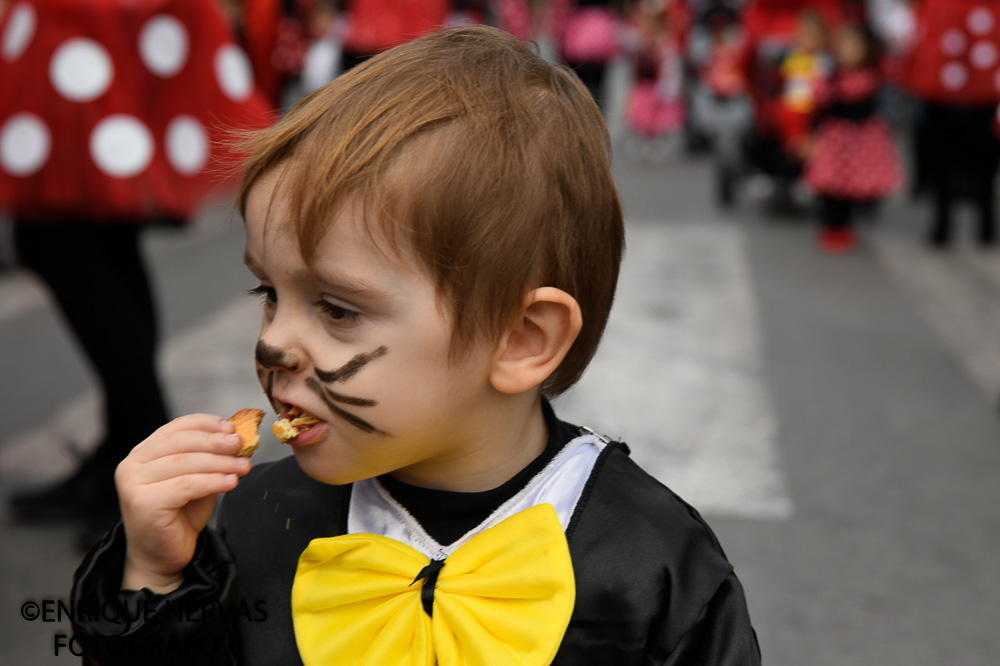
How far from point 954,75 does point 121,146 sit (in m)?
4.68

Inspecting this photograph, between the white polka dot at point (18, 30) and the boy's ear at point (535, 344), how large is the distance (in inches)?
73.1

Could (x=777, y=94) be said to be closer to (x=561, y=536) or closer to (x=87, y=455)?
(x=87, y=455)

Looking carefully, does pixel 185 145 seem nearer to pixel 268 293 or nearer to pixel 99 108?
pixel 99 108

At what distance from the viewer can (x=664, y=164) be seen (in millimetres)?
9180

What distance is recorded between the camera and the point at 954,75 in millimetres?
5555

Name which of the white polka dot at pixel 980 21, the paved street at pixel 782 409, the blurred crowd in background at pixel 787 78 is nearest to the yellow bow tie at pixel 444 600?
the paved street at pixel 782 409

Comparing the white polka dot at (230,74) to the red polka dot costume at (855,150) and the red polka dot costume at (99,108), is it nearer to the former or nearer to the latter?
the red polka dot costume at (99,108)

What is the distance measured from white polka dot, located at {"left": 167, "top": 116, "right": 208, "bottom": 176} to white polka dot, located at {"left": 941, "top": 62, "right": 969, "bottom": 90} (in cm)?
442

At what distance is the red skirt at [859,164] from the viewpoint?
20.0ft

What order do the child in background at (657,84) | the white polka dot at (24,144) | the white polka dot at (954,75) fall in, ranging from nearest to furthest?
1. the white polka dot at (24,144)
2. the white polka dot at (954,75)
3. the child in background at (657,84)

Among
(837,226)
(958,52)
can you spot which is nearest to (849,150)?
(837,226)

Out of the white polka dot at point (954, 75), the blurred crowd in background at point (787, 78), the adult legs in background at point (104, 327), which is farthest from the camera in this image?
the blurred crowd in background at point (787, 78)

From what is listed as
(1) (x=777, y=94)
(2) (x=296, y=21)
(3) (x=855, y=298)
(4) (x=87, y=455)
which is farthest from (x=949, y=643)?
(2) (x=296, y=21)

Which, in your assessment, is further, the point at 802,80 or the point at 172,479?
the point at 802,80
